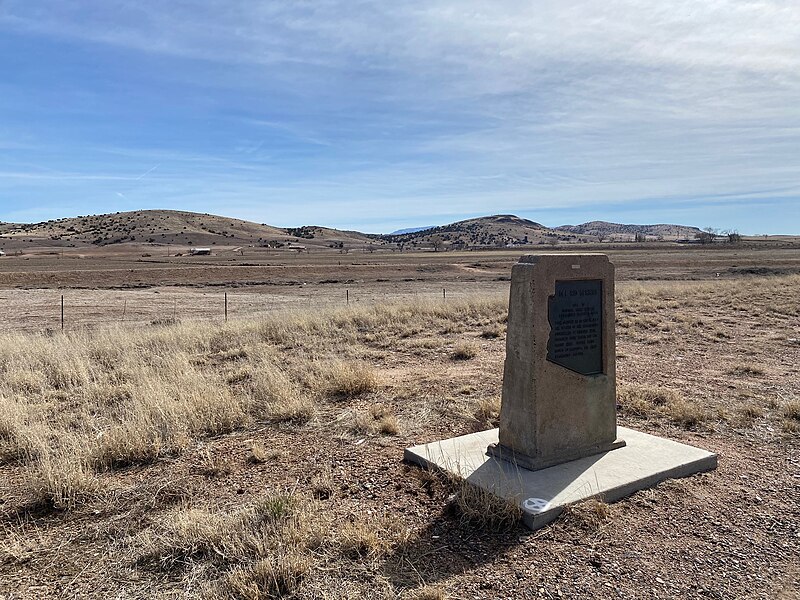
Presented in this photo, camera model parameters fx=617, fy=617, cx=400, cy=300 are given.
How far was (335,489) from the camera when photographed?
203 inches

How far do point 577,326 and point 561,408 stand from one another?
0.78 metres

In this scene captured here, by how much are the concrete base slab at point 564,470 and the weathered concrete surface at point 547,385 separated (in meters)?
0.17

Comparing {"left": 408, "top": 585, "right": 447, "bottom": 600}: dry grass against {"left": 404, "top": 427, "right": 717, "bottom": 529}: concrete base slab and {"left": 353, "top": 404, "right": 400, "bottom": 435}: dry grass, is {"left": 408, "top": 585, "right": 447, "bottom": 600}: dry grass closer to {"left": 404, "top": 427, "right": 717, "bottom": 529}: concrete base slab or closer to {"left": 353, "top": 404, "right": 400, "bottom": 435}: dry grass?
{"left": 404, "top": 427, "right": 717, "bottom": 529}: concrete base slab

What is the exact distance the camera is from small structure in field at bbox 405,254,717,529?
529cm

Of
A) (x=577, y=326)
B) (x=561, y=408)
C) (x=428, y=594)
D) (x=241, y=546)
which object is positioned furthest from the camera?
(x=577, y=326)

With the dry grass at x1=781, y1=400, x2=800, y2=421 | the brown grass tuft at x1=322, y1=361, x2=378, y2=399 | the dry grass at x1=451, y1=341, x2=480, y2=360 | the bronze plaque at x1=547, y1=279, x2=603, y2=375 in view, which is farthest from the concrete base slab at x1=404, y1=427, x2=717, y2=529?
the dry grass at x1=451, y1=341, x2=480, y2=360

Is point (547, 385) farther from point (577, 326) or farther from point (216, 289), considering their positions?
point (216, 289)

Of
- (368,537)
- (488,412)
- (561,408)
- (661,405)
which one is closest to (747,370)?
(661,405)

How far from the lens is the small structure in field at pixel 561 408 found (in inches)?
208

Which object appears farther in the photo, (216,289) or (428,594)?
(216,289)

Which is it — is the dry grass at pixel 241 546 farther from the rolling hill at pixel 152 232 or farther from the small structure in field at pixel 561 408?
the rolling hill at pixel 152 232

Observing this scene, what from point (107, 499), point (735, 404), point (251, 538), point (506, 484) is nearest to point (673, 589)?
point (506, 484)

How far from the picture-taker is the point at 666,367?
10203 mm

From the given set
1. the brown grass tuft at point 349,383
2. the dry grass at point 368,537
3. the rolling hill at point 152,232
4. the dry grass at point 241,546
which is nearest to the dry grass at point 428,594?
the dry grass at point 368,537
